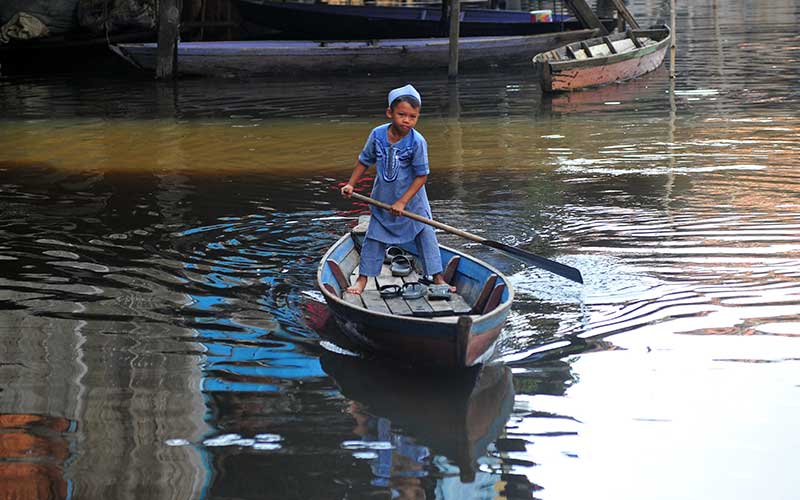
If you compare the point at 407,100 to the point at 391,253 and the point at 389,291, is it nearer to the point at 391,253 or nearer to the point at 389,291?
the point at 389,291

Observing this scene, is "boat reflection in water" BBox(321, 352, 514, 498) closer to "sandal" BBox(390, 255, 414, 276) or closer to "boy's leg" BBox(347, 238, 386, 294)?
"boy's leg" BBox(347, 238, 386, 294)

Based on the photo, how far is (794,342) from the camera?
18.6 feet

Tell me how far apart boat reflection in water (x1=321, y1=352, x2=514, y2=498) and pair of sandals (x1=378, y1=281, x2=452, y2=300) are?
19.6 inches

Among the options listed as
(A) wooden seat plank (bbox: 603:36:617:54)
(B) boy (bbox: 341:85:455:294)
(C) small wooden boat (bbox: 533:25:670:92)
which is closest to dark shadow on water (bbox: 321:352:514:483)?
(B) boy (bbox: 341:85:455:294)

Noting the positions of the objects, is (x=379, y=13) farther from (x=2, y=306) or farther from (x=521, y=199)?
(x=2, y=306)

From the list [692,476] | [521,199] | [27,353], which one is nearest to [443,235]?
[521,199]

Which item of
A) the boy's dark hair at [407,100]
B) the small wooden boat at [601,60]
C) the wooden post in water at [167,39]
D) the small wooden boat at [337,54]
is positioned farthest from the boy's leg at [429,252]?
the small wooden boat at [337,54]

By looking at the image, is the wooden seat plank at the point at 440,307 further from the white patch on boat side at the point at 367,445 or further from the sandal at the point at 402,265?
the white patch on boat side at the point at 367,445

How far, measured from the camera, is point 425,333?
509 centimetres

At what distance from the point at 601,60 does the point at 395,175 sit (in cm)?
1221

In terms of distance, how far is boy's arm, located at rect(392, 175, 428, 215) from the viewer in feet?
19.8

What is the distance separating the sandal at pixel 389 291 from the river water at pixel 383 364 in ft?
1.49

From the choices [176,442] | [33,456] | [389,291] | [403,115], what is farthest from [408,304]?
[33,456]

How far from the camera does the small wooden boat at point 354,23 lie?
2216 centimetres
